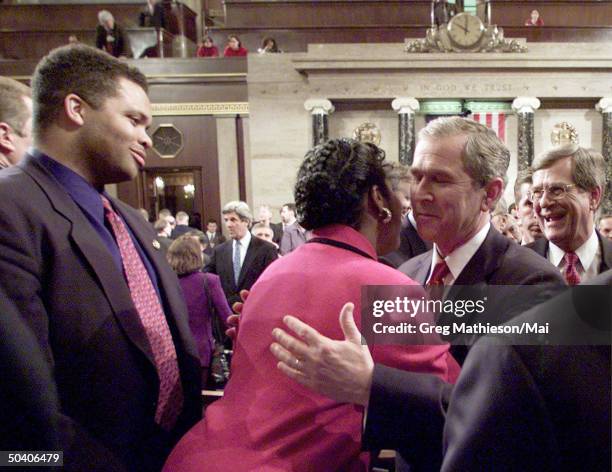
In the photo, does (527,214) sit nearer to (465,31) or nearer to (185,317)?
(185,317)

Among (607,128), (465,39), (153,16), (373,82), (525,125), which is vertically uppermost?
(153,16)

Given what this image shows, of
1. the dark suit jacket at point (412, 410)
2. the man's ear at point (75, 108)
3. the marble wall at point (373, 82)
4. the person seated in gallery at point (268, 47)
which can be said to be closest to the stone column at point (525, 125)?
the marble wall at point (373, 82)

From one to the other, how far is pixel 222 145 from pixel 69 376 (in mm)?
9539

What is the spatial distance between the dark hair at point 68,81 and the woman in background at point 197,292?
219 cm

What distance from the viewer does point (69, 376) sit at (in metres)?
1.11

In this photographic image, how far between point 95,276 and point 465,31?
31.8 ft

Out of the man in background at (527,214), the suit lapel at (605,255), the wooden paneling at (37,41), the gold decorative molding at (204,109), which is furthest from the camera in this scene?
the wooden paneling at (37,41)

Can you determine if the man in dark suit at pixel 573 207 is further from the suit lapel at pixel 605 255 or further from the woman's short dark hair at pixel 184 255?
the woman's short dark hair at pixel 184 255

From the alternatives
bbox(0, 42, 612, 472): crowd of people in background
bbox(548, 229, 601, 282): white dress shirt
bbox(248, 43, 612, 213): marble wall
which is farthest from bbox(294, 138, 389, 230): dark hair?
bbox(248, 43, 612, 213): marble wall

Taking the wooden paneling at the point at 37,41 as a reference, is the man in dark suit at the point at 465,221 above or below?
below

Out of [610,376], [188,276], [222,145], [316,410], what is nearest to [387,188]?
[316,410]

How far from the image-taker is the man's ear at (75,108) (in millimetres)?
1243

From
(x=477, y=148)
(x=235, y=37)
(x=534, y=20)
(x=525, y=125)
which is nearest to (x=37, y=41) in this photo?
(x=235, y=37)
